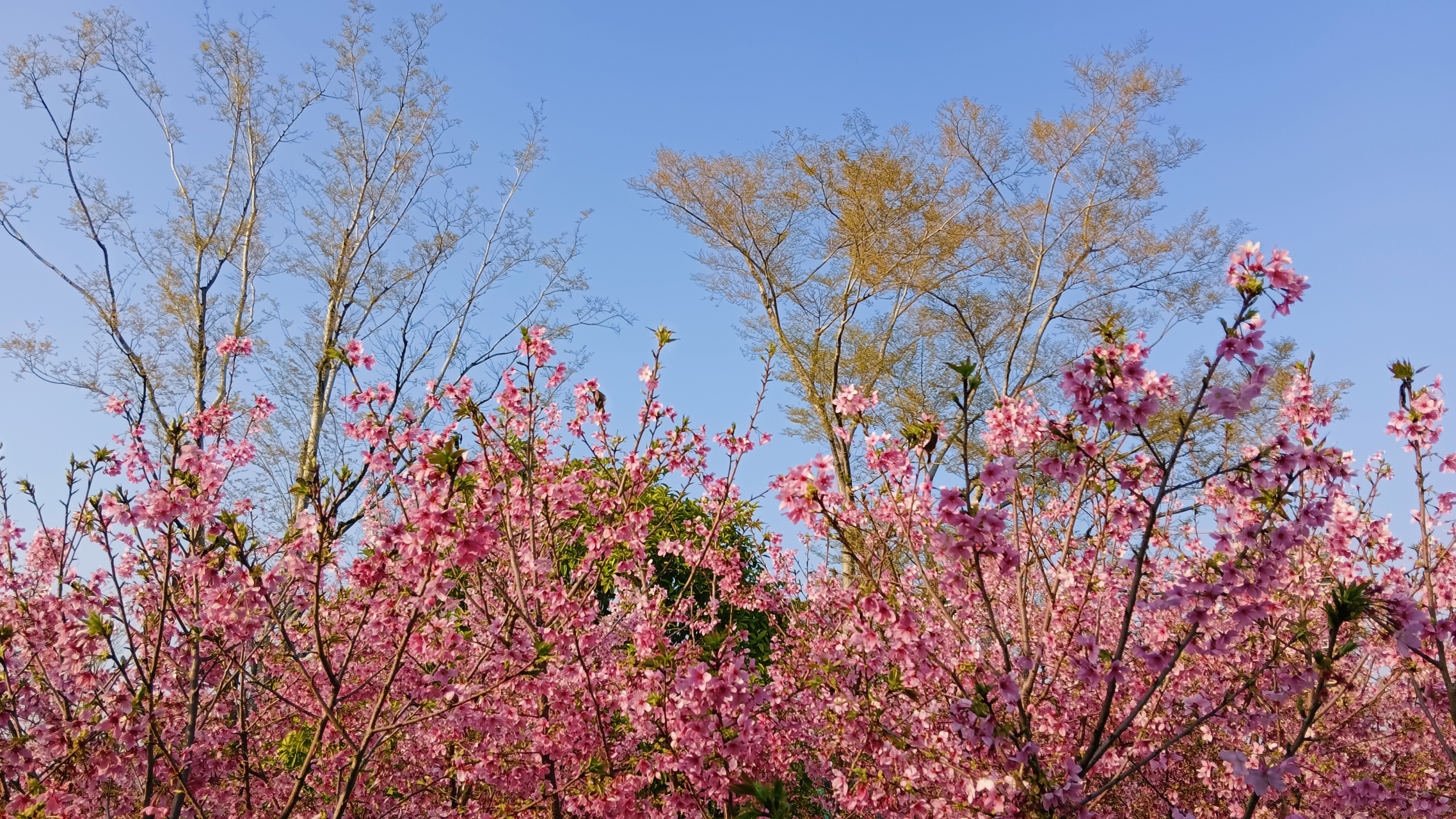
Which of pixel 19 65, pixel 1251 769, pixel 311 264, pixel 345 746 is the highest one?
pixel 19 65

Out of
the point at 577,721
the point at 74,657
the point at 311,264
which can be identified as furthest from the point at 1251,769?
the point at 311,264

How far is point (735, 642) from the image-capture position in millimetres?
3416

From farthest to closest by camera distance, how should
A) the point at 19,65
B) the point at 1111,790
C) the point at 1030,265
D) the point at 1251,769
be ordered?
the point at 1030,265 → the point at 19,65 → the point at 1111,790 → the point at 1251,769

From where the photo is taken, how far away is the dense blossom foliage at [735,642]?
2.87m

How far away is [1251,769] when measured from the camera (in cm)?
273

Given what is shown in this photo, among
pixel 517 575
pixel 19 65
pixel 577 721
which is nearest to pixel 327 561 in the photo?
pixel 517 575

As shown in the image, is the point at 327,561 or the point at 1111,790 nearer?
the point at 327,561

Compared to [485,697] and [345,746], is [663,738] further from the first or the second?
[345,746]

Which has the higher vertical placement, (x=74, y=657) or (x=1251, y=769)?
(x=74, y=657)

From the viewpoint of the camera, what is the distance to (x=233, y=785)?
399 centimetres

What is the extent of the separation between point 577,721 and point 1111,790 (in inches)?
104

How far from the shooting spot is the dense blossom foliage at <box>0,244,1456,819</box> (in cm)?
287

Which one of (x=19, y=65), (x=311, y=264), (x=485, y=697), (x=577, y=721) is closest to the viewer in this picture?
(x=485, y=697)

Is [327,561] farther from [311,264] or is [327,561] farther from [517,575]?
[311,264]
